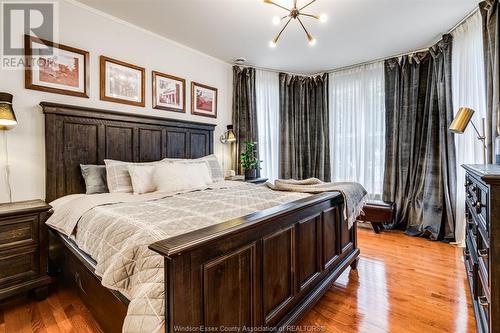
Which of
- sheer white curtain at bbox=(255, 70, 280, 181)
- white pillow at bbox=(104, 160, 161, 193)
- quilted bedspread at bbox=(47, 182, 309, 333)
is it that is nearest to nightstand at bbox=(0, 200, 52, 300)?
quilted bedspread at bbox=(47, 182, 309, 333)

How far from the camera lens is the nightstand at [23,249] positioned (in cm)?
186

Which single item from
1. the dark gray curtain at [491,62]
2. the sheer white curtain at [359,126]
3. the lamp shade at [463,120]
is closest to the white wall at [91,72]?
the sheer white curtain at [359,126]

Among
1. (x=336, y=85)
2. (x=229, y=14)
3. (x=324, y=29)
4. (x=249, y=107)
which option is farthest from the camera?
(x=336, y=85)

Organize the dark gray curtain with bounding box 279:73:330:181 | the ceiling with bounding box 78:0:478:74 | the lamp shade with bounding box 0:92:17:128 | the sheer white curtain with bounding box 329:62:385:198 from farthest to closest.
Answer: the dark gray curtain with bounding box 279:73:330:181 → the sheer white curtain with bounding box 329:62:385:198 → the ceiling with bounding box 78:0:478:74 → the lamp shade with bounding box 0:92:17:128

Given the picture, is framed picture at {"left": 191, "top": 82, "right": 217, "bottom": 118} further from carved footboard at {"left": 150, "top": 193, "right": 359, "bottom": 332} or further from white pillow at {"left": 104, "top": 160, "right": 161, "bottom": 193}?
carved footboard at {"left": 150, "top": 193, "right": 359, "bottom": 332}

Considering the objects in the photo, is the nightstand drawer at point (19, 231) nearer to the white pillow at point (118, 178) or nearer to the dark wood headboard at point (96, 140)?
the dark wood headboard at point (96, 140)

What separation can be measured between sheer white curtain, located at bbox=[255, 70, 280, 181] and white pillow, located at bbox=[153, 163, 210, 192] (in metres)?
2.11

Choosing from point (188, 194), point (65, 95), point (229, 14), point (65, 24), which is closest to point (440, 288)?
point (188, 194)

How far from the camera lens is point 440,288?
85.7 inches

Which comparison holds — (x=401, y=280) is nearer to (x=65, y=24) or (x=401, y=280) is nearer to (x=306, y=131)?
(x=306, y=131)

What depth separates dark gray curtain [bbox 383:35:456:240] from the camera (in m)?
3.30

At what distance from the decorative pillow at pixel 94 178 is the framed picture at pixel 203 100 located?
1.66 meters

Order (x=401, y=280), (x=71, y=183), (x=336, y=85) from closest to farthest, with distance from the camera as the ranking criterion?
Result: (x=401, y=280) < (x=71, y=183) < (x=336, y=85)

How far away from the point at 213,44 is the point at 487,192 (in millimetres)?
3454
